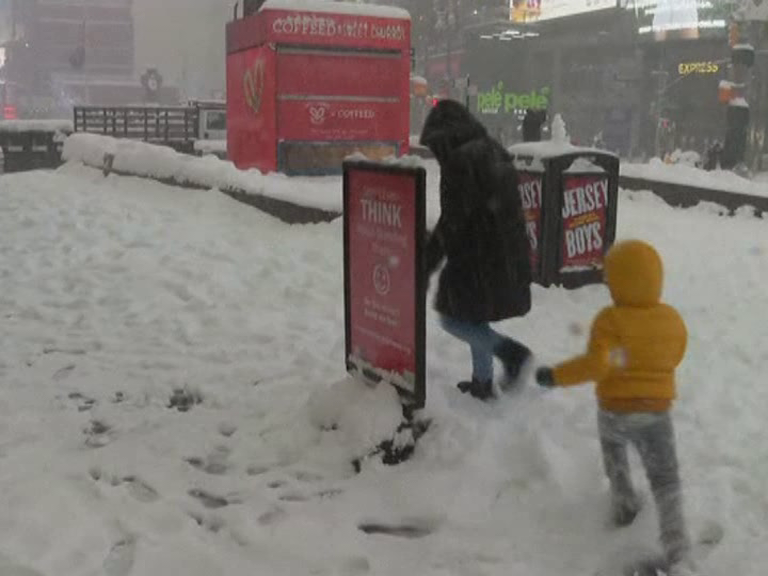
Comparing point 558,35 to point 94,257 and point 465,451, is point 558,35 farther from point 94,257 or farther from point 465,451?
point 465,451

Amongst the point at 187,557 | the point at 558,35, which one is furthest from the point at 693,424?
the point at 558,35

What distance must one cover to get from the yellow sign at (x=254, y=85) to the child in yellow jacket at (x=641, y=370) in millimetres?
12607

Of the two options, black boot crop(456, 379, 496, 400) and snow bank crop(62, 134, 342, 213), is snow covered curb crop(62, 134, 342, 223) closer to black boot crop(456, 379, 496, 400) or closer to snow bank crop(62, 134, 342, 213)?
snow bank crop(62, 134, 342, 213)

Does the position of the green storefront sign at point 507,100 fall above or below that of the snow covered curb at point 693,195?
above

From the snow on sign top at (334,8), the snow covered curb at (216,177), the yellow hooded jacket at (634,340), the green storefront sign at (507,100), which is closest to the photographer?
the yellow hooded jacket at (634,340)

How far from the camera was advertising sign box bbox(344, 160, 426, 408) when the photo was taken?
493 centimetres

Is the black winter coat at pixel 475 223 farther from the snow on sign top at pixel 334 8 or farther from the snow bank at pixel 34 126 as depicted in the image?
the snow bank at pixel 34 126

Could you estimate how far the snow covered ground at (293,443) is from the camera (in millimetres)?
4152

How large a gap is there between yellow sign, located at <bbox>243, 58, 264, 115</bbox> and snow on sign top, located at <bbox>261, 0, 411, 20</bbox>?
2.97ft

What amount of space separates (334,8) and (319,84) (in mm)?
1307

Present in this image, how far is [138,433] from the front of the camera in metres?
5.50

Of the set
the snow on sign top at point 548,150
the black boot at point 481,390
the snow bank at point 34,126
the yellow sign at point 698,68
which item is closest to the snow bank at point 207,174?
the snow on sign top at point 548,150

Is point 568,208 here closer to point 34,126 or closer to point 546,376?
point 546,376

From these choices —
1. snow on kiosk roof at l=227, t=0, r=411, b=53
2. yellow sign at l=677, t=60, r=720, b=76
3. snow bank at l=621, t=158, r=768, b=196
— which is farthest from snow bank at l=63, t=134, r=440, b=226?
yellow sign at l=677, t=60, r=720, b=76
